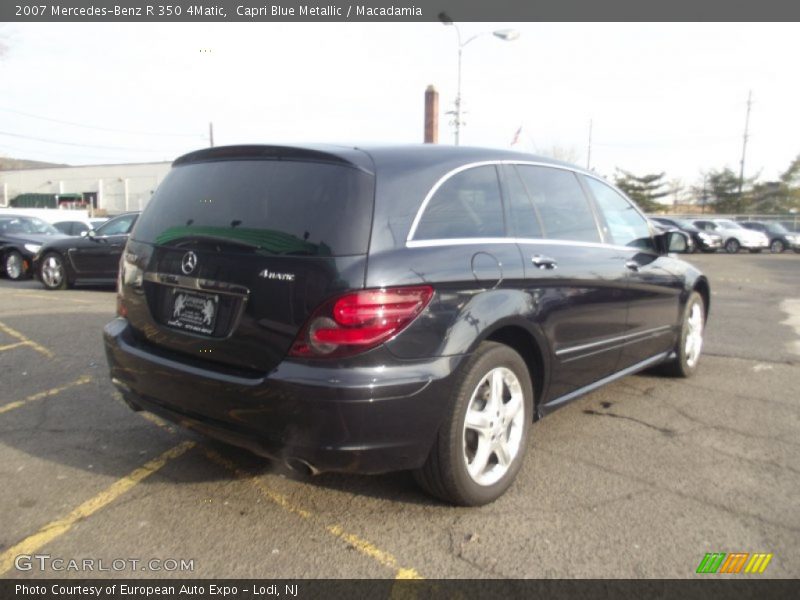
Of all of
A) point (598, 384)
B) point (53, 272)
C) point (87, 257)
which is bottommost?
point (53, 272)

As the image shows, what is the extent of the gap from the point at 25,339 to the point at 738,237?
107 ft

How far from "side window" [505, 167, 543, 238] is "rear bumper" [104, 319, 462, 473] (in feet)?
3.33

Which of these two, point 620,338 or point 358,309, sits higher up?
point 358,309

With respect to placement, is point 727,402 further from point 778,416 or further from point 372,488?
point 372,488


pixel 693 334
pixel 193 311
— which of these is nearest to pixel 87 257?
pixel 193 311

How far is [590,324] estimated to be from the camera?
373 cm

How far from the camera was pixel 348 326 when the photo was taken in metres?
2.47

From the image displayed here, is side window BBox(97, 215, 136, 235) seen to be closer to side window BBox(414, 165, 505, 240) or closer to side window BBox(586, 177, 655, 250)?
side window BBox(586, 177, 655, 250)

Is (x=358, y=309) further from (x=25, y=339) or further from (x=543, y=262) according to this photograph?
(x=25, y=339)

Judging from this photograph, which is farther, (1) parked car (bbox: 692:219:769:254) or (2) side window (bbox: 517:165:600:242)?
(1) parked car (bbox: 692:219:769:254)

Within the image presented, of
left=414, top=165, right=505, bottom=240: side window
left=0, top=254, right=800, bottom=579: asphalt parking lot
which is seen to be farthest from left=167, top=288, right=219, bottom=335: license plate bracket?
left=414, top=165, right=505, bottom=240: side window

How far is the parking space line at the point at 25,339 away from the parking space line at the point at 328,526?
332cm

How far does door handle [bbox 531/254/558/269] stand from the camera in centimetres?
→ 329

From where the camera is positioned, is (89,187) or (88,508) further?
(89,187)
